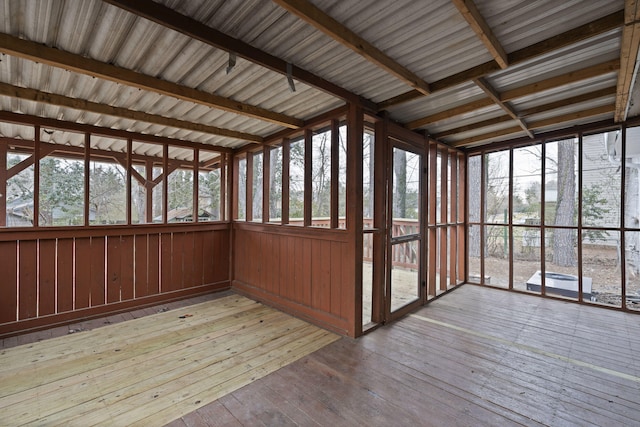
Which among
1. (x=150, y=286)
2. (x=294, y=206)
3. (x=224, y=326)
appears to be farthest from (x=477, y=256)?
(x=150, y=286)

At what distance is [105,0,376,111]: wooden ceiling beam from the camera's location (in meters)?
1.63

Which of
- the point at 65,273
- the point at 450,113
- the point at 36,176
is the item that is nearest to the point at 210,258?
the point at 65,273

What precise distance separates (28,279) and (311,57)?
408cm

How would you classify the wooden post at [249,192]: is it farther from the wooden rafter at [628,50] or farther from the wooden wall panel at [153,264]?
the wooden rafter at [628,50]

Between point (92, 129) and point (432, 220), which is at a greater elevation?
point (92, 129)

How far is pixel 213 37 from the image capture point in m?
1.91

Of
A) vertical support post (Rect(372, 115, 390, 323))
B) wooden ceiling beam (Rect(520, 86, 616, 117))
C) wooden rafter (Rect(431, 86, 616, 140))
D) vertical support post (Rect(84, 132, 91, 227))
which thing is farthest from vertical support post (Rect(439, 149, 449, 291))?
vertical support post (Rect(84, 132, 91, 227))

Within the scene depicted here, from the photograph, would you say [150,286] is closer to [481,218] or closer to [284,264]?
[284,264]

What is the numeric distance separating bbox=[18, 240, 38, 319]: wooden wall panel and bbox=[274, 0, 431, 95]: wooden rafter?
13.0 feet

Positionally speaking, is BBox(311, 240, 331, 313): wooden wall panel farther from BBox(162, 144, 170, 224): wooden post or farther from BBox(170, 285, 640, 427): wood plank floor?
BBox(162, 144, 170, 224): wooden post

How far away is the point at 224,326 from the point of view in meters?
3.43

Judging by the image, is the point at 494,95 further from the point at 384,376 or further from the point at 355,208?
the point at 384,376

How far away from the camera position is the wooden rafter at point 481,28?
1616mm

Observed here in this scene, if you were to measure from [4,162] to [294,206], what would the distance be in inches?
137
